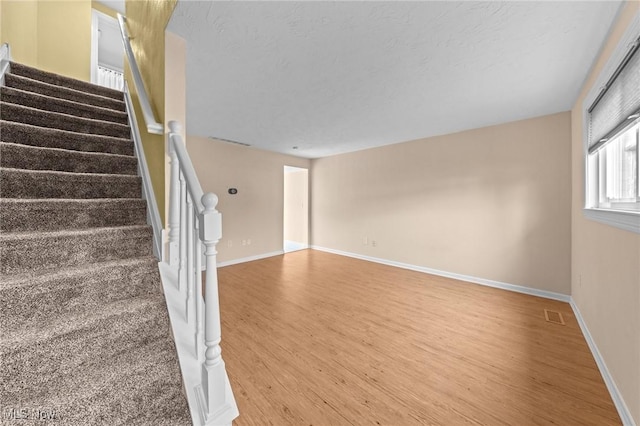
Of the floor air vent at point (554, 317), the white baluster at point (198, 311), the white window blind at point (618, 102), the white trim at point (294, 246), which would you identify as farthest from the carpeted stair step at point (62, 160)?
the floor air vent at point (554, 317)

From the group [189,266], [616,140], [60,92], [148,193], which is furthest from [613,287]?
[60,92]

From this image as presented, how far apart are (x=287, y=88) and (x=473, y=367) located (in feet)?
9.60

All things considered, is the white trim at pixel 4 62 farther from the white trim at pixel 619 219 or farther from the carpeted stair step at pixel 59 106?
the white trim at pixel 619 219

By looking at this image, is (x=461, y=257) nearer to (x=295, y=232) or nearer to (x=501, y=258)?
(x=501, y=258)

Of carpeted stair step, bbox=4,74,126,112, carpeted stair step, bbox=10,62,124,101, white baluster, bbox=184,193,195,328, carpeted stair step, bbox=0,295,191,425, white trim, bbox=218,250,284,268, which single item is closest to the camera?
carpeted stair step, bbox=0,295,191,425

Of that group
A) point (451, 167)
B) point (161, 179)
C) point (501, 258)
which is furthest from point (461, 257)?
point (161, 179)

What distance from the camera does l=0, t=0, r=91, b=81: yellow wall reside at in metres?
2.88

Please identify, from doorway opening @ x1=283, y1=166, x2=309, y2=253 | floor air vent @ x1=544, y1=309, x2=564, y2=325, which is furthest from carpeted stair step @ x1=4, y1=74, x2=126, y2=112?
floor air vent @ x1=544, y1=309, x2=564, y2=325

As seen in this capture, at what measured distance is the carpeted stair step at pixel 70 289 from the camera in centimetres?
109

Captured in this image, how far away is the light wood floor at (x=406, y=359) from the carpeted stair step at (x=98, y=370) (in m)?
0.54

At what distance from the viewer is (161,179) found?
1.68 m

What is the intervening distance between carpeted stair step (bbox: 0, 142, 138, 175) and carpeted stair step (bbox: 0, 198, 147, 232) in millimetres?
357

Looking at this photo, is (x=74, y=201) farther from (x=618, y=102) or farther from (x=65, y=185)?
(x=618, y=102)

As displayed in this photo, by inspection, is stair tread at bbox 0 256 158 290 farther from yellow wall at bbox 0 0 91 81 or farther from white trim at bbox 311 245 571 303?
white trim at bbox 311 245 571 303
